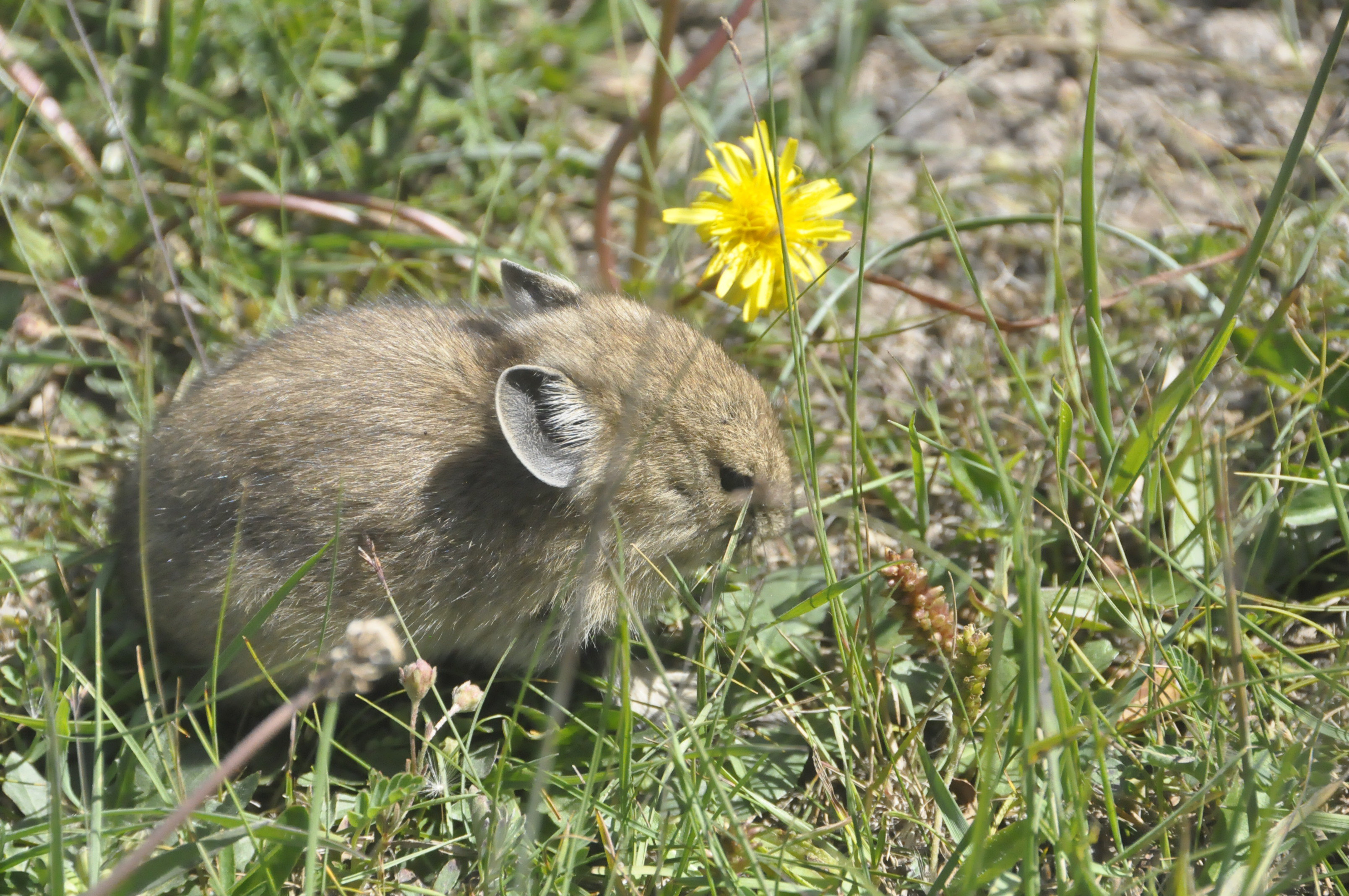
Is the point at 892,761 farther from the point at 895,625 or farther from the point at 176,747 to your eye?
the point at 176,747

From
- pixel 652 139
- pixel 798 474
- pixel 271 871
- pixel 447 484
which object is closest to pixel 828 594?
pixel 798 474

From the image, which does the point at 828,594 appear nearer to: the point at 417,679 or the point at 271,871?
the point at 417,679

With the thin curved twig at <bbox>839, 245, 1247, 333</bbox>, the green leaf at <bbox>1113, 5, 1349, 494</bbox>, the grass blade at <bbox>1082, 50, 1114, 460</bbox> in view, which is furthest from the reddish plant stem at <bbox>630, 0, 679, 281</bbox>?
the green leaf at <bbox>1113, 5, 1349, 494</bbox>

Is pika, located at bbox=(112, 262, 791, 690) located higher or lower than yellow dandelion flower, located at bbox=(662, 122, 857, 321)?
lower

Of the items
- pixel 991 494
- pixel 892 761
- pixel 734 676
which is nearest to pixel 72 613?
pixel 734 676

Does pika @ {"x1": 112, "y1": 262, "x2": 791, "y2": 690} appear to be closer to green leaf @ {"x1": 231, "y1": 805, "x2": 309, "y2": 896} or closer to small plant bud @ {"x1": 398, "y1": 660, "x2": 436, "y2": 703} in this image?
small plant bud @ {"x1": 398, "y1": 660, "x2": 436, "y2": 703}

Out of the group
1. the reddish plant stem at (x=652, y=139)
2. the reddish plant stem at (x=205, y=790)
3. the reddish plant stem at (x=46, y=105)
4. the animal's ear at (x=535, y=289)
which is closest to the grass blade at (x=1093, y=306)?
the reddish plant stem at (x=652, y=139)
